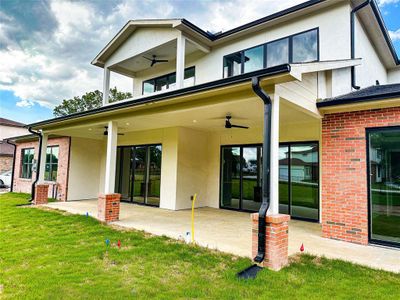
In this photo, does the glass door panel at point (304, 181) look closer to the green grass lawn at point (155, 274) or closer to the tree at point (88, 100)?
the green grass lawn at point (155, 274)

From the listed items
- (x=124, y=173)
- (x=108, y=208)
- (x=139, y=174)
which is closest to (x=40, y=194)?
(x=124, y=173)

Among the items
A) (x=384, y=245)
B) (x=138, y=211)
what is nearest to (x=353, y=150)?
(x=384, y=245)

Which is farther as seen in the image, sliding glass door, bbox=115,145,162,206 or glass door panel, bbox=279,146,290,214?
sliding glass door, bbox=115,145,162,206

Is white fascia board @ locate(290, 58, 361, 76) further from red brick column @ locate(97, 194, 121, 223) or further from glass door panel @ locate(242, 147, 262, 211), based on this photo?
red brick column @ locate(97, 194, 121, 223)

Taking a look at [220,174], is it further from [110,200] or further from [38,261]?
[38,261]

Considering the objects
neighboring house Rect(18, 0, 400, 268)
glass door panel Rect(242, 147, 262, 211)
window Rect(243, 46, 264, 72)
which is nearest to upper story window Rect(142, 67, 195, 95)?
neighboring house Rect(18, 0, 400, 268)

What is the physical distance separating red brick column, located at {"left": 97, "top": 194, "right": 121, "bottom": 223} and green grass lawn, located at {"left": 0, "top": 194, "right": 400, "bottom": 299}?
5.57 feet

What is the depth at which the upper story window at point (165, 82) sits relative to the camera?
36.9 ft

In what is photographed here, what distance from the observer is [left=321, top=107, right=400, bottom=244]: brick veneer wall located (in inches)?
219

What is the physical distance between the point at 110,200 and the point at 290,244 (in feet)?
16.4

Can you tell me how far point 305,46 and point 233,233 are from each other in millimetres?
5983

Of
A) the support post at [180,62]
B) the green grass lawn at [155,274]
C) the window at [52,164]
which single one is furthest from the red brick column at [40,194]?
the support post at [180,62]

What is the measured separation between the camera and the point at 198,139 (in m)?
10.7

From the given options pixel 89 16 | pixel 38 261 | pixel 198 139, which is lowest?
pixel 38 261
